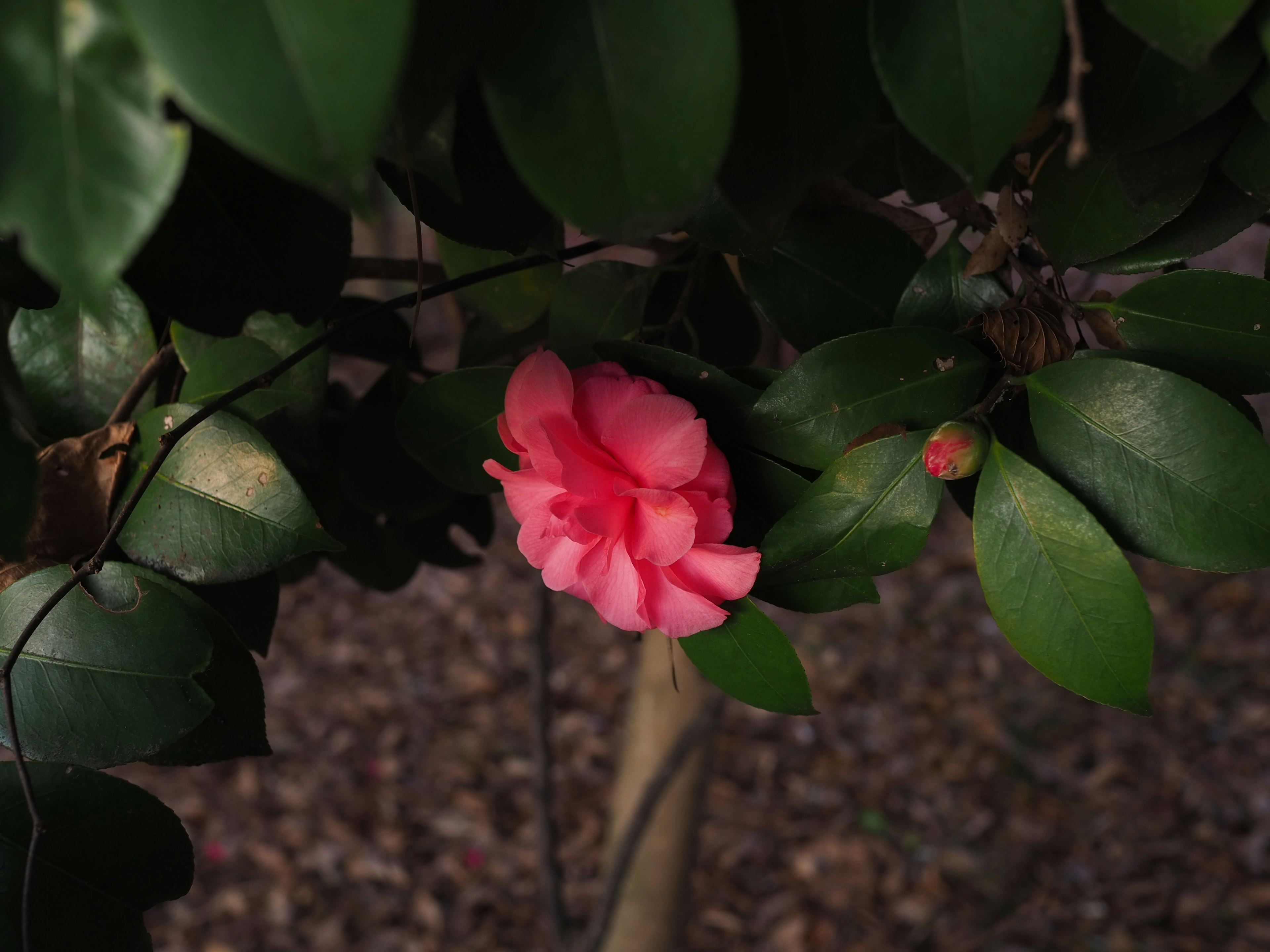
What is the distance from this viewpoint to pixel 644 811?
1.27 m

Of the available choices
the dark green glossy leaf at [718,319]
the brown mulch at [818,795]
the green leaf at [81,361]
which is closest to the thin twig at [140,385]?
the green leaf at [81,361]

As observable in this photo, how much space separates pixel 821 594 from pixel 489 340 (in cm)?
44

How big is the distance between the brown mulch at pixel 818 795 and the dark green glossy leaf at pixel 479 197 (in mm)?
1534

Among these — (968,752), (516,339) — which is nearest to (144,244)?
(516,339)

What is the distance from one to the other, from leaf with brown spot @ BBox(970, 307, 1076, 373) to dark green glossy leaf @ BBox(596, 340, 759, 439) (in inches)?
4.9

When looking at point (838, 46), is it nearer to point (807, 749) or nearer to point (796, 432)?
point (796, 432)

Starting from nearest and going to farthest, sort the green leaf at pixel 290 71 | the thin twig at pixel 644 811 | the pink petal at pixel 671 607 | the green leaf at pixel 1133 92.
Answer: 1. the green leaf at pixel 290 71
2. the green leaf at pixel 1133 92
3. the pink petal at pixel 671 607
4. the thin twig at pixel 644 811

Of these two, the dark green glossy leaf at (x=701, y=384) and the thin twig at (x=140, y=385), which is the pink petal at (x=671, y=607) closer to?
the dark green glossy leaf at (x=701, y=384)

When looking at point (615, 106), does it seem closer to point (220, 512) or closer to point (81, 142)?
point (81, 142)

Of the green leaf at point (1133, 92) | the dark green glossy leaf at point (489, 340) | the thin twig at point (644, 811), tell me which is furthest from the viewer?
the thin twig at point (644, 811)

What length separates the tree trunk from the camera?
131 cm

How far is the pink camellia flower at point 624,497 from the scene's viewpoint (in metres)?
0.46

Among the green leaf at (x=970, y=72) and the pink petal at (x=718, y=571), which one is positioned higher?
the green leaf at (x=970, y=72)

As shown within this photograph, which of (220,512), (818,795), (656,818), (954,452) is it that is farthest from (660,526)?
A: (818,795)
